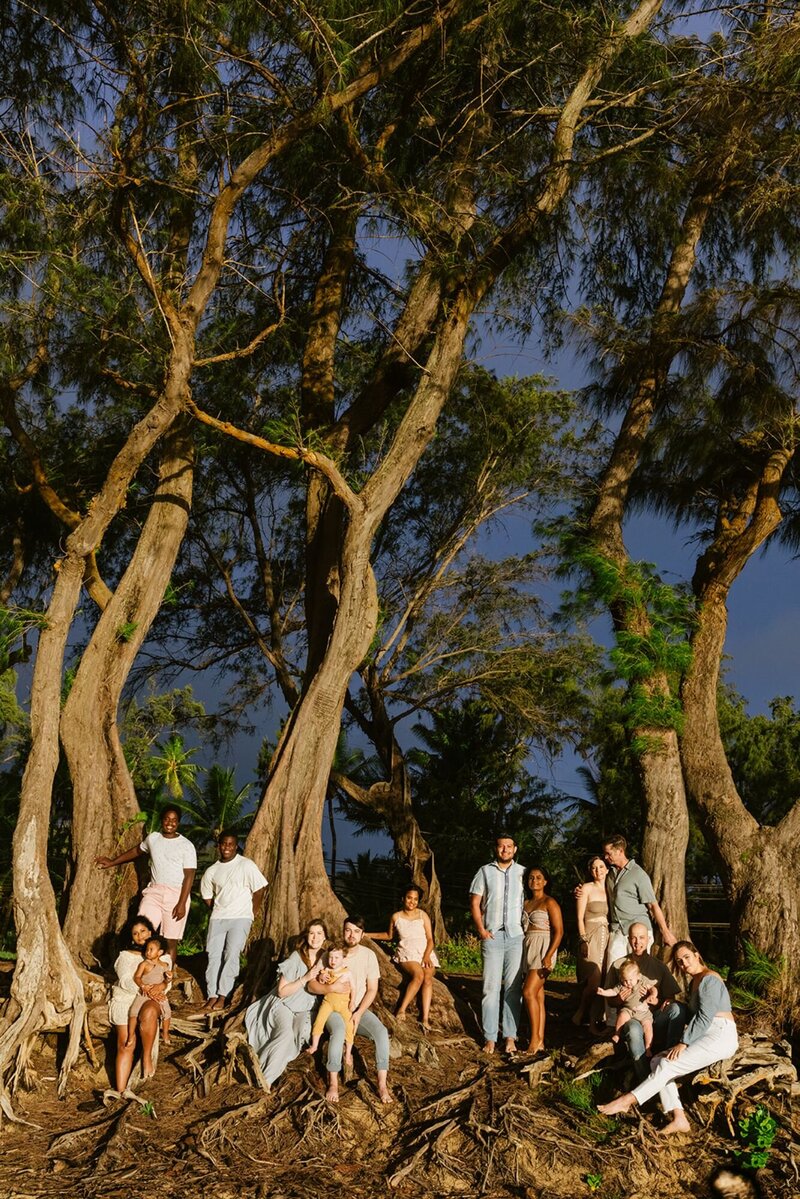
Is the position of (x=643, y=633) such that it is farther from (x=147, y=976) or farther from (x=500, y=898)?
(x=147, y=976)

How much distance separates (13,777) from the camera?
58.6 feet

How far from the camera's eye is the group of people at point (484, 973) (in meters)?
6.97

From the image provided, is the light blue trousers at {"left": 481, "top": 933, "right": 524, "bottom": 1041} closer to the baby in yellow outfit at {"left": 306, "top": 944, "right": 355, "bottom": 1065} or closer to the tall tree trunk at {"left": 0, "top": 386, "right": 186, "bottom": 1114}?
the baby in yellow outfit at {"left": 306, "top": 944, "right": 355, "bottom": 1065}

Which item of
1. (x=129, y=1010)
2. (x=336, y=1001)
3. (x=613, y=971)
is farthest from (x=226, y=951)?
(x=613, y=971)

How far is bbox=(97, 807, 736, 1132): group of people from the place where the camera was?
697 centimetres

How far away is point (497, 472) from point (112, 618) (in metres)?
7.69

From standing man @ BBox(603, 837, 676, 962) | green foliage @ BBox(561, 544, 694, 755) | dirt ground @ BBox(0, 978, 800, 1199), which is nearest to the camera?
dirt ground @ BBox(0, 978, 800, 1199)

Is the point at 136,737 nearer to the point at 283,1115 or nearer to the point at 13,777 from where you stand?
the point at 13,777

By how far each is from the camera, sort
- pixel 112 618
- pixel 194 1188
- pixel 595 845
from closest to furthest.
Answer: pixel 194 1188 → pixel 112 618 → pixel 595 845

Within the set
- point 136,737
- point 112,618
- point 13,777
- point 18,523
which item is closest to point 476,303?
point 112,618

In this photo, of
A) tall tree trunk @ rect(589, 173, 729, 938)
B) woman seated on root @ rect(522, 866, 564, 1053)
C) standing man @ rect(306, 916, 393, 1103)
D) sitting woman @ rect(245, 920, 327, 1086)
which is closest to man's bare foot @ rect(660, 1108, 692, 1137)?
woman seated on root @ rect(522, 866, 564, 1053)

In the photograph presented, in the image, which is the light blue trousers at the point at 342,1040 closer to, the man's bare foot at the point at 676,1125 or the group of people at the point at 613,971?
the group of people at the point at 613,971

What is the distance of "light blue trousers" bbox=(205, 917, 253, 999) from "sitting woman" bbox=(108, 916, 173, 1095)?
31.8 inches

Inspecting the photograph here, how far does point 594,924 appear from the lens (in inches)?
317
